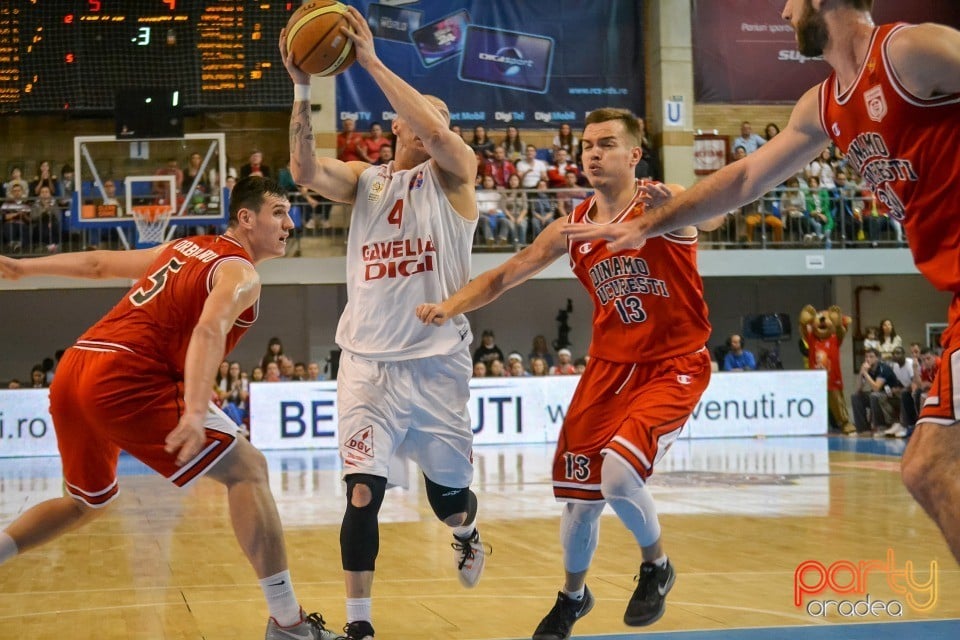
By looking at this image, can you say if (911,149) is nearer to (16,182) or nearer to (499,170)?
(499,170)

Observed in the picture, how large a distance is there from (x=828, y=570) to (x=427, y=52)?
17.0 meters

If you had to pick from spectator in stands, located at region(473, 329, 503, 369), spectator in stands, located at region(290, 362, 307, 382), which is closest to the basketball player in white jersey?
spectator in stands, located at region(290, 362, 307, 382)

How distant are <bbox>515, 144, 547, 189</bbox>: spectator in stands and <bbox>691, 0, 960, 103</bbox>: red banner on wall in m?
4.35

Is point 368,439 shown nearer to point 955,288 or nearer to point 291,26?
point 291,26

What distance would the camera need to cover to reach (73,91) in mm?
18500

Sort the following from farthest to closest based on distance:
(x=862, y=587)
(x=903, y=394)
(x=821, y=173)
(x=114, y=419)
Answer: (x=821, y=173) → (x=903, y=394) → (x=862, y=587) → (x=114, y=419)

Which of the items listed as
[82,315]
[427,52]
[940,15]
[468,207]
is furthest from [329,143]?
[468,207]

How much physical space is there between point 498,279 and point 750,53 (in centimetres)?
1928

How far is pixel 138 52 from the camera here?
18.3m

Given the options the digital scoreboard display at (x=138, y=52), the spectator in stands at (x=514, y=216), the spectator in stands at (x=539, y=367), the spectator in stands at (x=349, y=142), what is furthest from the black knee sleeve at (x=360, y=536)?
the spectator in stands at (x=514, y=216)

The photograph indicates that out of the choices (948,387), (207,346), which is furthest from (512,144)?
(948,387)

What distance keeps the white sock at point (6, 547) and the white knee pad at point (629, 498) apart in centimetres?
250

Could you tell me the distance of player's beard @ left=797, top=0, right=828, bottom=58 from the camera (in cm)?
344

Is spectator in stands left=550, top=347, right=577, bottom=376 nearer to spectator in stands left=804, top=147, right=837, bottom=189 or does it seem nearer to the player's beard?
spectator in stands left=804, top=147, right=837, bottom=189
